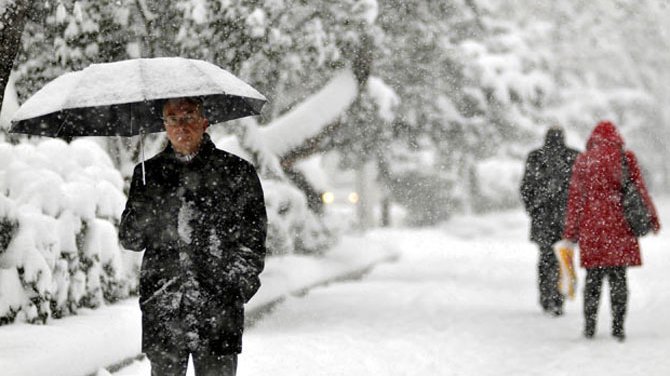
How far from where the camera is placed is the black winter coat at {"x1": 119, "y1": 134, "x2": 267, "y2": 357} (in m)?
4.36

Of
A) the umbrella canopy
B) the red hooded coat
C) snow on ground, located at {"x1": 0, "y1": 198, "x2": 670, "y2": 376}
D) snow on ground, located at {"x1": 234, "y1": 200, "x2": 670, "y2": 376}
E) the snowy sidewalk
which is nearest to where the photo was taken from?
the umbrella canopy

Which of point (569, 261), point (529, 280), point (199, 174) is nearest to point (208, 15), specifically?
point (569, 261)

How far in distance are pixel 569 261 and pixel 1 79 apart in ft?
17.1

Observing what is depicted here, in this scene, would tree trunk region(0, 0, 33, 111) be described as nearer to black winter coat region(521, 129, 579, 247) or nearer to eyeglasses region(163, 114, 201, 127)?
eyeglasses region(163, 114, 201, 127)

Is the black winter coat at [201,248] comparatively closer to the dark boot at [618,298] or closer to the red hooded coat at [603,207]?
the red hooded coat at [603,207]

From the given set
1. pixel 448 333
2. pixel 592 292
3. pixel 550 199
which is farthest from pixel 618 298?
pixel 550 199

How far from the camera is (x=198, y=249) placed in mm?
4363

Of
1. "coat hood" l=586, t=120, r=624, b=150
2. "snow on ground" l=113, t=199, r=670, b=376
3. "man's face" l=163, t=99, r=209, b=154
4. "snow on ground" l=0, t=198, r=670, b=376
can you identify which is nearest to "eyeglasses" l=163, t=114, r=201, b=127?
"man's face" l=163, t=99, r=209, b=154

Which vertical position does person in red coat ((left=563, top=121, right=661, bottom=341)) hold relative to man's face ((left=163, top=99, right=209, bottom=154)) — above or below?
below

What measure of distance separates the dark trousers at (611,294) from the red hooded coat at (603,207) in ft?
0.51

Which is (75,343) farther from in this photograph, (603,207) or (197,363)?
(603,207)

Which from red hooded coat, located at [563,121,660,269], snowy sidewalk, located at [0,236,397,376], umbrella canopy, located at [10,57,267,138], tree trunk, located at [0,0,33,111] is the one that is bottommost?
snowy sidewalk, located at [0,236,397,376]

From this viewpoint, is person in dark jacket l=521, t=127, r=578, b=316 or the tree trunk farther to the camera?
person in dark jacket l=521, t=127, r=578, b=316

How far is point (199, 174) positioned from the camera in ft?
14.4
